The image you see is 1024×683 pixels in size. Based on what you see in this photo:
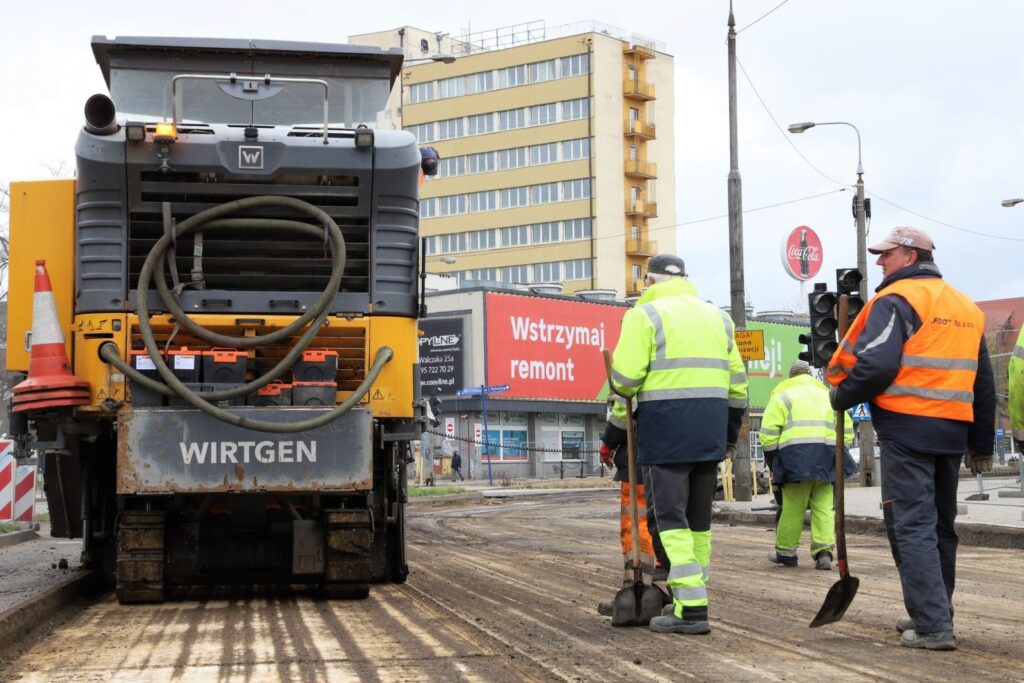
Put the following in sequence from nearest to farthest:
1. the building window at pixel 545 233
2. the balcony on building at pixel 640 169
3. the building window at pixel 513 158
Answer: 1. the building window at pixel 513 158
2. the balcony on building at pixel 640 169
3. the building window at pixel 545 233

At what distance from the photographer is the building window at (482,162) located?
3452 inches

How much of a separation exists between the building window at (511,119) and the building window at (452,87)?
3.03 meters

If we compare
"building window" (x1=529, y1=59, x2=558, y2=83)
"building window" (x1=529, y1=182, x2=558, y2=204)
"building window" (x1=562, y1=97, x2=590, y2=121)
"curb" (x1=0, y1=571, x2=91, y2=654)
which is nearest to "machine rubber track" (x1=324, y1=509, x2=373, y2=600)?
"curb" (x1=0, y1=571, x2=91, y2=654)

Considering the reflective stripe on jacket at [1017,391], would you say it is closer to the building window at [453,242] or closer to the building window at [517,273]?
the building window at [517,273]

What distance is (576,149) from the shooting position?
3349 inches

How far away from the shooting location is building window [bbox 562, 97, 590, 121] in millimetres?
84125

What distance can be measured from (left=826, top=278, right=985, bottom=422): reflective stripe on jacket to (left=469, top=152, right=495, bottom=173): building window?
80795 millimetres

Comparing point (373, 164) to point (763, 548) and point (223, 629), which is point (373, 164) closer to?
point (223, 629)

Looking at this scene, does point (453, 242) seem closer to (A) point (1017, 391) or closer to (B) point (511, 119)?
(B) point (511, 119)

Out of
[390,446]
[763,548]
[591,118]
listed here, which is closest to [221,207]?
[390,446]

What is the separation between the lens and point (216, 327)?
9469 millimetres

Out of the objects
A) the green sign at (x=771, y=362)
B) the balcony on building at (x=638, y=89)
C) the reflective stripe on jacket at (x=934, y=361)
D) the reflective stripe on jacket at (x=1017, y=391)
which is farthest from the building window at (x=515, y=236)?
the reflective stripe on jacket at (x=934, y=361)

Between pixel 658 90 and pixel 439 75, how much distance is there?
44.8 ft

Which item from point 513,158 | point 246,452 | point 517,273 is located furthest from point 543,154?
point 246,452
